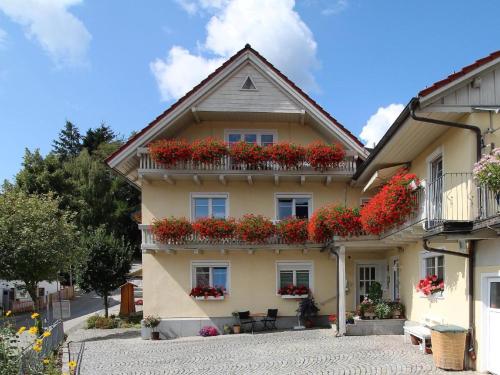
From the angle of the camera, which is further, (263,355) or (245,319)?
(245,319)

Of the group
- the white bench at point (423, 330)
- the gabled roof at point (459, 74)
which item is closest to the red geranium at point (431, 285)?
the white bench at point (423, 330)

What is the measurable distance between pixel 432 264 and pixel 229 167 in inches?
333

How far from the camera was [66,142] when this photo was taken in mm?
67000

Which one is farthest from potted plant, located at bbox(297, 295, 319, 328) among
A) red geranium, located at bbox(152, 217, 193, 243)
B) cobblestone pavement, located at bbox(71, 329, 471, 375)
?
red geranium, located at bbox(152, 217, 193, 243)

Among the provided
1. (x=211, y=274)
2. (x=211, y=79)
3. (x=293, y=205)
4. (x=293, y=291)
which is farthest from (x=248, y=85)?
(x=293, y=291)

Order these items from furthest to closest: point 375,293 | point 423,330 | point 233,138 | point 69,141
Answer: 1. point 69,141
2. point 233,138
3. point 375,293
4. point 423,330

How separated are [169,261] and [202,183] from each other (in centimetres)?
342

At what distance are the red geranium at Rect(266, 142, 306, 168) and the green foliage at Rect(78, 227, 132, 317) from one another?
432 inches

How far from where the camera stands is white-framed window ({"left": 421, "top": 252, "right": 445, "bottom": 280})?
45.2 ft

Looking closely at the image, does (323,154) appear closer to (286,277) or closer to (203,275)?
(286,277)

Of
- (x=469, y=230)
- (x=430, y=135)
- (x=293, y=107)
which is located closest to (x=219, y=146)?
(x=293, y=107)

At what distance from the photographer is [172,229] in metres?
18.7

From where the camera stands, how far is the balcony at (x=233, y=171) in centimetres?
1916

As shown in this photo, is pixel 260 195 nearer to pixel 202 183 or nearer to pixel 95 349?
pixel 202 183
